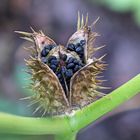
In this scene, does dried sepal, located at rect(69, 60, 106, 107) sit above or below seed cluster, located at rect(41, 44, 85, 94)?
below

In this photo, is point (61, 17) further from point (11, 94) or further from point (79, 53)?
point (79, 53)

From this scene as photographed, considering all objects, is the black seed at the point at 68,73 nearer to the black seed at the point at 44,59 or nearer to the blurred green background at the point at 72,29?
the black seed at the point at 44,59

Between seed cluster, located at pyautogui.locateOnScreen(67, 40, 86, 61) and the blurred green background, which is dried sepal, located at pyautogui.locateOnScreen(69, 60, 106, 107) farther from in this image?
the blurred green background

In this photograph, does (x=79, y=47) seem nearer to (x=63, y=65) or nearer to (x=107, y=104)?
(x=63, y=65)

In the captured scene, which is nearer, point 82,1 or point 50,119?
point 50,119

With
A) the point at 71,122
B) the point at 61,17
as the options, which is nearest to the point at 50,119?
the point at 71,122

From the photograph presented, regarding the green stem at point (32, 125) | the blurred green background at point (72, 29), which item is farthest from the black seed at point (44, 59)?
the blurred green background at point (72, 29)

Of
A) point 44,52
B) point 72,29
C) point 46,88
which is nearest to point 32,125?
point 46,88

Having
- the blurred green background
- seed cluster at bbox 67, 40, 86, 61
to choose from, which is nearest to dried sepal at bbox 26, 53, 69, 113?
seed cluster at bbox 67, 40, 86, 61
